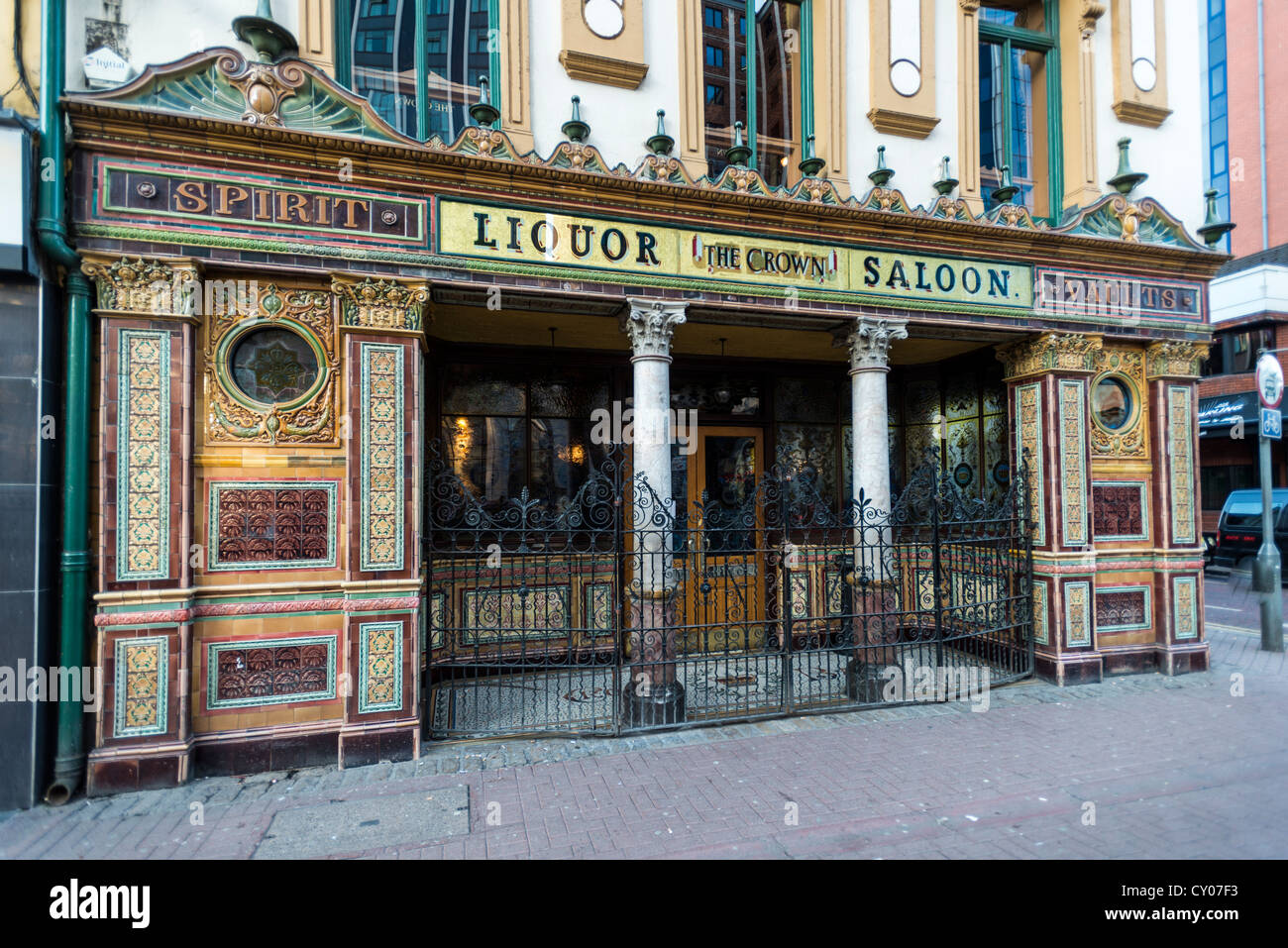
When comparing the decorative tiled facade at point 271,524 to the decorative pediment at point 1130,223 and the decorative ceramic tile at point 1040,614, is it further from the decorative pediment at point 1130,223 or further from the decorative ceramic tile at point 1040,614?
the decorative pediment at point 1130,223

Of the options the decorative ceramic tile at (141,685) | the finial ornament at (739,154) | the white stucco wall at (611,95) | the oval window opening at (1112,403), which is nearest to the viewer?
the decorative ceramic tile at (141,685)

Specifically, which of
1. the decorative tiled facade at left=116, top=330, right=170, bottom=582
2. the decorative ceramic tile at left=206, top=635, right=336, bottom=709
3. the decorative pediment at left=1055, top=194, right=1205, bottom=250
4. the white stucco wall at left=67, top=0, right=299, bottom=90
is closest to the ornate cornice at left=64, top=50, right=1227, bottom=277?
the white stucco wall at left=67, top=0, right=299, bottom=90

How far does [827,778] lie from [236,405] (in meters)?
5.84

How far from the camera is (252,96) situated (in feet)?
18.0

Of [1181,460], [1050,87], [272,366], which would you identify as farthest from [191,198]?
[1181,460]

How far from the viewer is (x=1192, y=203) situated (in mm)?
8992

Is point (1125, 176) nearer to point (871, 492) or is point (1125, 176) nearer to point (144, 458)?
point (871, 492)

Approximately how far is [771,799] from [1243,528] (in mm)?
19434

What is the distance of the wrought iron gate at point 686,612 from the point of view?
20.3 feet

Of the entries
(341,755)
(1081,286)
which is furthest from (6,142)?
(1081,286)

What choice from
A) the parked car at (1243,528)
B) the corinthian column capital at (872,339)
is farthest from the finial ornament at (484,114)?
the parked car at (1243,528)

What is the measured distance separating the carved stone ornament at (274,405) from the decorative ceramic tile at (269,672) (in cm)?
175

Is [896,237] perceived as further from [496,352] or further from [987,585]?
[496,352]

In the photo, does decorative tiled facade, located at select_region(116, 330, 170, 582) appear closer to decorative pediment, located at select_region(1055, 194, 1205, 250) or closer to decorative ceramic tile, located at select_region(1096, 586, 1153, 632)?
decorative pediment, located at select_region(1055, 194, 1205, 250)
